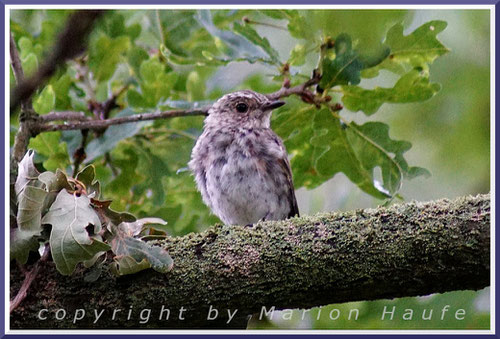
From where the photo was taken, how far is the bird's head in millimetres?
5023

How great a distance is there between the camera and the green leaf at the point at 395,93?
4.38 metres

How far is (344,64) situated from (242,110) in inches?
47.5

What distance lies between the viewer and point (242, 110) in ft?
17.0

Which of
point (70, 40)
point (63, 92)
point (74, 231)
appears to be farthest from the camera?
point (63, 92)

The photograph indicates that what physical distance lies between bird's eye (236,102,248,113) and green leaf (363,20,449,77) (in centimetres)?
105

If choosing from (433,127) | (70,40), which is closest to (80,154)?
(433,127)

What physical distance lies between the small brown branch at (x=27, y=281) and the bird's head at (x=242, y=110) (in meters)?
2.16

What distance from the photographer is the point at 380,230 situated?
2854 millimetres

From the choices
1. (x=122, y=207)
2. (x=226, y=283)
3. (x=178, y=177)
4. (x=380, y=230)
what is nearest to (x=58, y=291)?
(x=226, y=283)

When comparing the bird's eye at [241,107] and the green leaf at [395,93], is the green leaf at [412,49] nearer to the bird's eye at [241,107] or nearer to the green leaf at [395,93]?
the green leaf at [395,93]

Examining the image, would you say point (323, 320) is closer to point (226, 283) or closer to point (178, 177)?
point (226, 283)

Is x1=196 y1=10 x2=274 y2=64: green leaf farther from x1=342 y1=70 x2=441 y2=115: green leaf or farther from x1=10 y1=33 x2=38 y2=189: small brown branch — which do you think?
x1=10 y1=33 x2=38 y2=189: small brown branch

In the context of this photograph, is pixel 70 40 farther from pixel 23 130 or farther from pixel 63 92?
pixel 63 92

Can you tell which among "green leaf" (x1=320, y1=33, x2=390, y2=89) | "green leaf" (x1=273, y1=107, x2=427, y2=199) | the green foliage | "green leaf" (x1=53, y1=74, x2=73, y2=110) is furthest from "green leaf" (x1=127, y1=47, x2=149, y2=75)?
"green leaf" (x1=320, y1=33, x2=390, y2=89)
